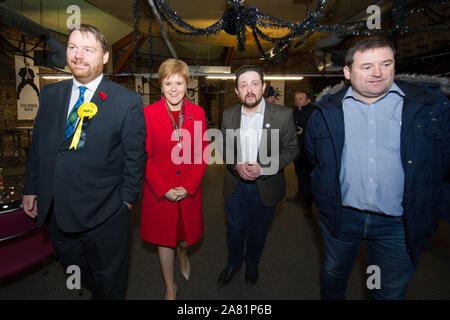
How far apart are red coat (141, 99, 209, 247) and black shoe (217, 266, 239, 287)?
0.54 m

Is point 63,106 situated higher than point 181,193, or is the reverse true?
point 63,106

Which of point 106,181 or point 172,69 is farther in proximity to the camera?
point 172,69

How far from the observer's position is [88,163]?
137 cm

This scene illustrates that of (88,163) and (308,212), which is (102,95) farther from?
(308,212)

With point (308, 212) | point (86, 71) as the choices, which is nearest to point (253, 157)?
point (86, 71)

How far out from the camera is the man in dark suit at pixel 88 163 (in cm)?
136

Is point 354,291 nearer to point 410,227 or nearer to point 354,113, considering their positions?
point 410,227

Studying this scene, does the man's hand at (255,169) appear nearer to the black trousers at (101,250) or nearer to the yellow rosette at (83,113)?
the black trousers at (101,250)

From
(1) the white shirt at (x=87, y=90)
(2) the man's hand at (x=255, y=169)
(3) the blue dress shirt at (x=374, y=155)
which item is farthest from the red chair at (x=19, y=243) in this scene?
(3) the blue dress shirt at (x=374, y=155)

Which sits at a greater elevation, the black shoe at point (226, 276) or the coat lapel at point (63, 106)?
the coat lapel at point (63, 106)

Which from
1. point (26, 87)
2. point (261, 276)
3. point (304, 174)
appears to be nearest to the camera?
point (261, 276)

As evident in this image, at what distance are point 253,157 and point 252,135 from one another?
184mm

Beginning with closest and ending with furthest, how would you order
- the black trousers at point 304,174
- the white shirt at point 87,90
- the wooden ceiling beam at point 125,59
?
1. the white shirt at point 87,90
2. the black trousers at point 304,174
3. the wooden ceiling beam at point 125,59

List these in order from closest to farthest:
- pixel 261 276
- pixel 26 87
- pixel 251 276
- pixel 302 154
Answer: pixel 251 276
pixel 261 276
pixel 302 154
pixel 26 87
